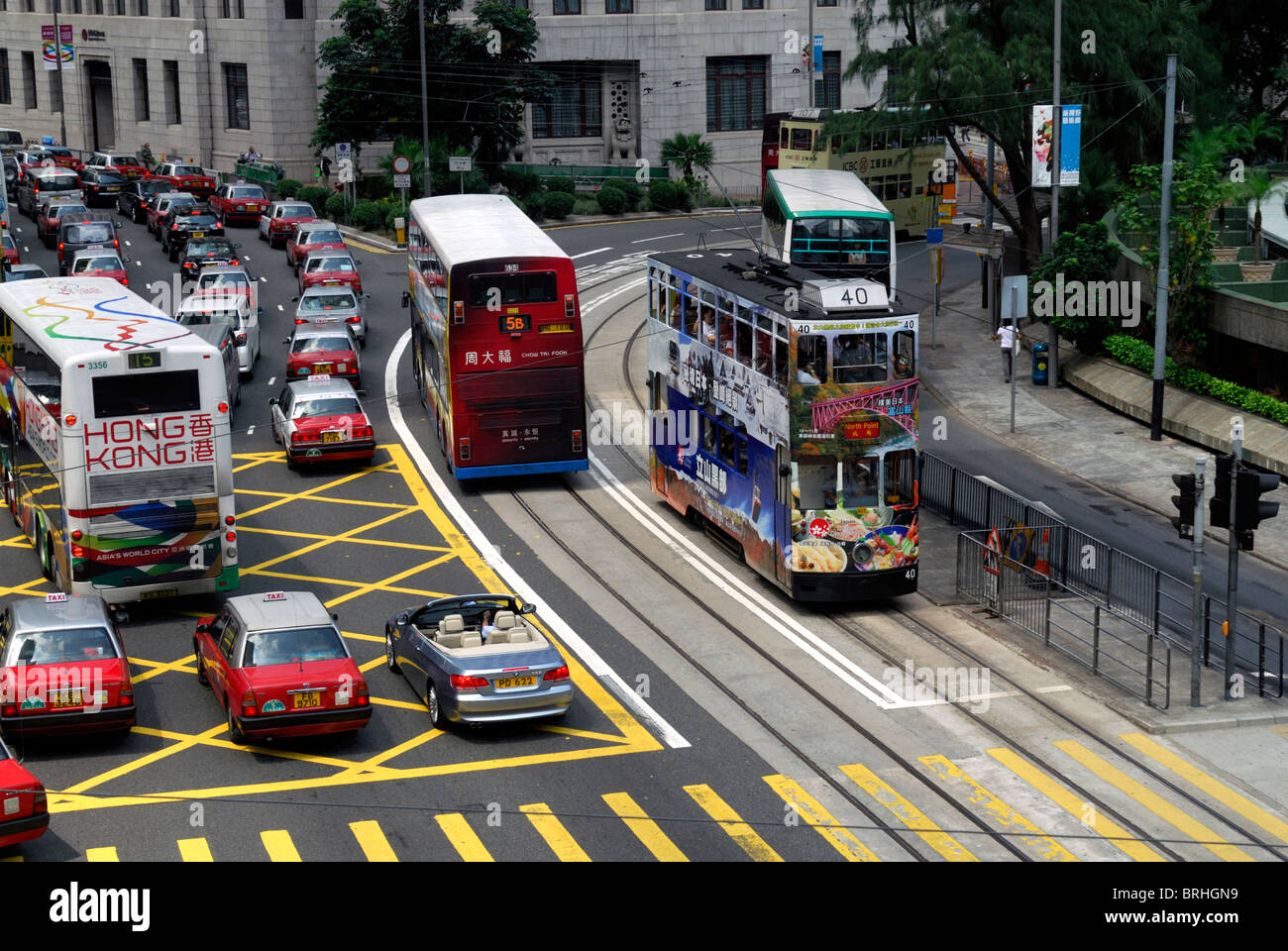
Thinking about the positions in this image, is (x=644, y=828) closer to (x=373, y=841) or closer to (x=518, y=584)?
(x=373, y=841)

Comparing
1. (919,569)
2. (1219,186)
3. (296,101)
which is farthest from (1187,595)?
(296,101)

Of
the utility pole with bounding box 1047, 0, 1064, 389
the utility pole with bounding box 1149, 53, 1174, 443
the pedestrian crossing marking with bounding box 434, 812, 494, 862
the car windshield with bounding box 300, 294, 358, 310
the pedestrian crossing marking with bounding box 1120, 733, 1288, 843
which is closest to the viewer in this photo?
the pedestrian crossing marking with bounding box 434, 812, 494, 862

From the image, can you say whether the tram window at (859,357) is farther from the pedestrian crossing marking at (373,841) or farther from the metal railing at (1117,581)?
the pedestrian crossing marking at (373,841)

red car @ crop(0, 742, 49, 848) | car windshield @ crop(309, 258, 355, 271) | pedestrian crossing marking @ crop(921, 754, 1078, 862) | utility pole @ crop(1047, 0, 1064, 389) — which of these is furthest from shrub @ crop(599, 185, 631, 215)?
red car @ crop(0, 742, 49, 848)

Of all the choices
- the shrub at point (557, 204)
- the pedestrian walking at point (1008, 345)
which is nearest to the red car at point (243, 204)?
the shrub at point (557, 204)

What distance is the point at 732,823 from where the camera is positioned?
18734mm

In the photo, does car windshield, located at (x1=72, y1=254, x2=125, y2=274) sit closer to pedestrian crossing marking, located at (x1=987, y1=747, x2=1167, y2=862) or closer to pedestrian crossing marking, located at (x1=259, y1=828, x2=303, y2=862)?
pedestrian crossing marking, located at (x1=259, y1=828, x2=303, y2=862)

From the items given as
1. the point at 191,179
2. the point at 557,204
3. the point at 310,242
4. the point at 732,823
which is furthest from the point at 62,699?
the point at 191,179

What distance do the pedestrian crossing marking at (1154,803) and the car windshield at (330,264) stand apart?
34651 mm

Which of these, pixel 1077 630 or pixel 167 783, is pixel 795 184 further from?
pixel 167 783

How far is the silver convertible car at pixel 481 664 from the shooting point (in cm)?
2112

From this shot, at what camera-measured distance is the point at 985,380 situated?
43531mm

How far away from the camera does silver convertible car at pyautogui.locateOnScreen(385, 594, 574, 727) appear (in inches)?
832

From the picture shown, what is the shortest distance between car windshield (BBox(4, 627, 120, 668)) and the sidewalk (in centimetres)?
1906
